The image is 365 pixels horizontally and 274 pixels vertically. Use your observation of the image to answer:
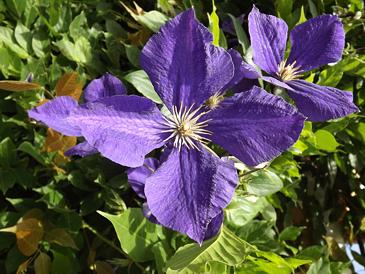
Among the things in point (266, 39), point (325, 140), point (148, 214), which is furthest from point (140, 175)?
point (325, 140)

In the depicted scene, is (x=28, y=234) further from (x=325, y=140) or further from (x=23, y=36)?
(x=325, y=140)

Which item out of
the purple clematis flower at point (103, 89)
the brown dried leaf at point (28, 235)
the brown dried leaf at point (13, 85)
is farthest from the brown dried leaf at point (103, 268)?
the brown dried leaf at point (13, 85)

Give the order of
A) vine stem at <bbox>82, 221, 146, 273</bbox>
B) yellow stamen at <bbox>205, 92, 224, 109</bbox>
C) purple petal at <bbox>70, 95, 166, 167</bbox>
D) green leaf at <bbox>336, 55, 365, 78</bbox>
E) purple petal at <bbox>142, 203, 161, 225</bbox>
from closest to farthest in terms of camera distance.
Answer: purple petal at <bbox>70, 95, 166, 167</bbox> < yellow stamen at <bbox>205, 92, 224, 109</bbox> < purple petal at <bbox>142, 203, 161, 225</bbox> < vine stem at <bbox>82, 221, 146, 273</bbox> < green leaf at <bbox>336, 55, 365, 78</bbox>

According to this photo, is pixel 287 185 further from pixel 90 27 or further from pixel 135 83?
pixel 90 27

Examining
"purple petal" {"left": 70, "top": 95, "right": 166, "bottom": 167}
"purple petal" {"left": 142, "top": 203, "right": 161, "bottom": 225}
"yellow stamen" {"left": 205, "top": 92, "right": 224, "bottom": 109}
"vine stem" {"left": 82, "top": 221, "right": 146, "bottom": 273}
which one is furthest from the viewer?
"vine stem" {"left": 82, "top": 221, "right": 146, "bottom": 273}

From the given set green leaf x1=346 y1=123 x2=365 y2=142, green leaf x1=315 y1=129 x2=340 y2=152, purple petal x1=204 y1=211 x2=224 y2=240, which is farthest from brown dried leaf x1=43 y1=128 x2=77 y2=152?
green leaf x1=346 y1=123 x2=365 y2=142

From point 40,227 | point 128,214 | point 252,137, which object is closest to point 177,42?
point 252,137

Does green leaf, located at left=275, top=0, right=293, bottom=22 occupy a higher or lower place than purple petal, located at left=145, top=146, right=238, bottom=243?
lower

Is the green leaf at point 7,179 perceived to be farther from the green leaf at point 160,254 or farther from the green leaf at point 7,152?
the green leaf at point 160,254

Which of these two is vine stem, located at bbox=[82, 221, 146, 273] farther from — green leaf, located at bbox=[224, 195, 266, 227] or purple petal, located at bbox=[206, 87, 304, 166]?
purple petal, located at bbox=[206, 87, 304, 166]
